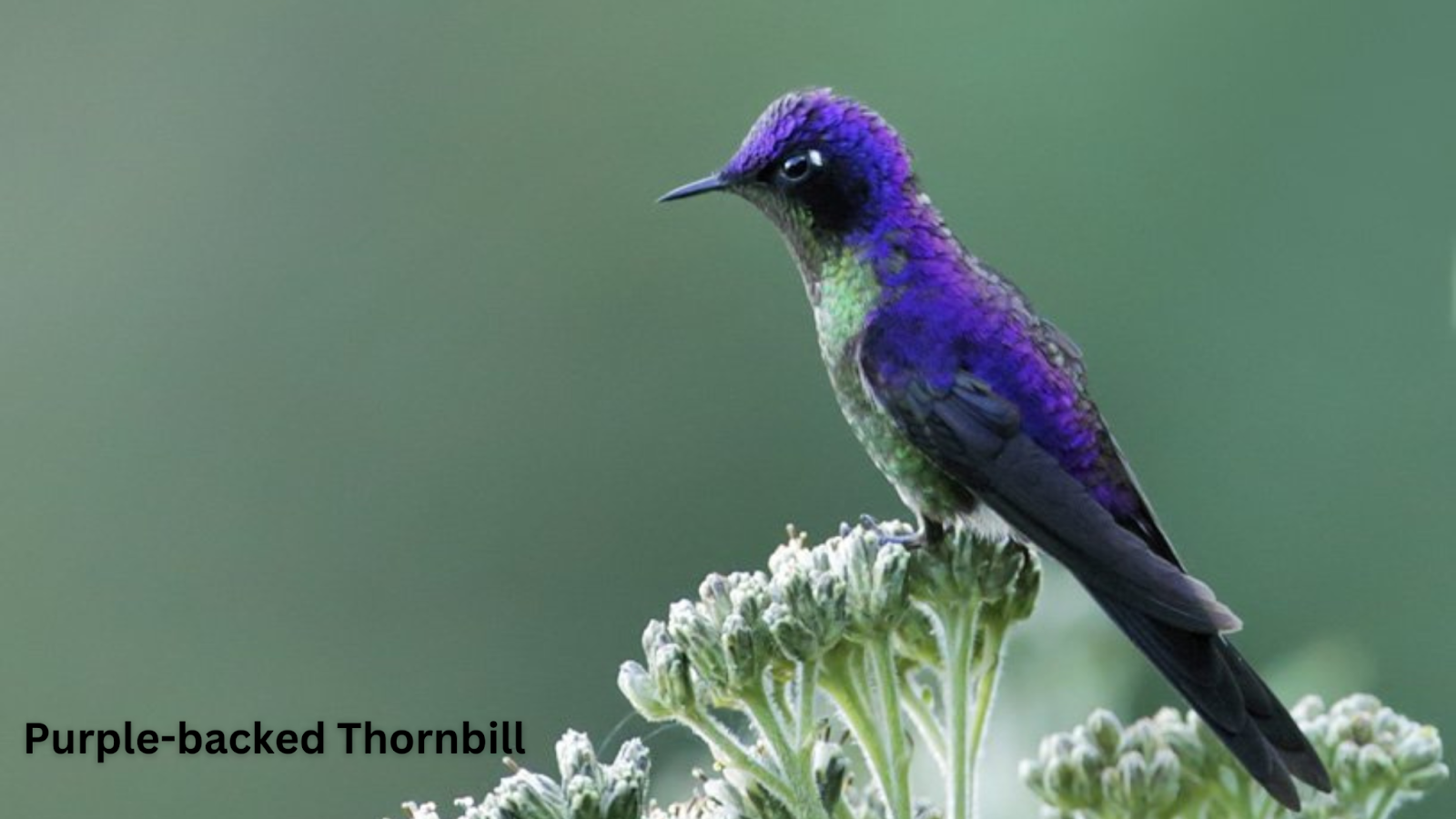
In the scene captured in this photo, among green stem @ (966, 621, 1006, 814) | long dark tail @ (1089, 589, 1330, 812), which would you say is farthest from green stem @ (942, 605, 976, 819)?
long dark tail @ (1089, 589, 1330, 812)

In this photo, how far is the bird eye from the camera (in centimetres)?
448

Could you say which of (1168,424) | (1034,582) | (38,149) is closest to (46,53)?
A: (38,149)

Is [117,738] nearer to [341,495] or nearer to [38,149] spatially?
[341,495]

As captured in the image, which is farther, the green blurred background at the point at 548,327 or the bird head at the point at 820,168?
the green blurred background at the point at 548,327

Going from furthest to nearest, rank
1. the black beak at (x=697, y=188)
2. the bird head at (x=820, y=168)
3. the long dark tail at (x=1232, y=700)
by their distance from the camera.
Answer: the bird head at (x=820, y=168) < the black beak at (x=697, y=188) < the long dark tail at (x=1232, y=700)

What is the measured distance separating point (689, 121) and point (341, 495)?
4.74m

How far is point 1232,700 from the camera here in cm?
373

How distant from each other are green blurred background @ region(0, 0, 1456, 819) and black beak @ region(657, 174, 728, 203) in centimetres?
489

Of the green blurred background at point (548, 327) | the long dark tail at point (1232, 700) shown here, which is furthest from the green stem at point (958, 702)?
the green blurred background at point (548, 327)

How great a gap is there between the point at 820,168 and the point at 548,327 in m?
12.8

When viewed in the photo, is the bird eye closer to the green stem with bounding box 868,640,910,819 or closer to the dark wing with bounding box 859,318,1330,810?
the dark wing with bounding box 859,318,1330,810

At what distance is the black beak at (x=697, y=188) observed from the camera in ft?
13.7

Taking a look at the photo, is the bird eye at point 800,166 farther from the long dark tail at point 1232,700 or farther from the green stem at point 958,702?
the long dark tail at point 1232,700

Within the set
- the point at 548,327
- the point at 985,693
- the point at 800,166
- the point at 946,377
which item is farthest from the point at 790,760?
the point at 548,327
